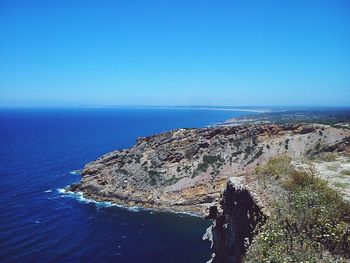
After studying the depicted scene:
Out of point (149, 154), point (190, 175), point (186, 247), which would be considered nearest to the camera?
point (186, 247)

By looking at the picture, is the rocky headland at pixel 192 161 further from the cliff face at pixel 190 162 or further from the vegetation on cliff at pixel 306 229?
the vegetation on cliff at pixel 306 229

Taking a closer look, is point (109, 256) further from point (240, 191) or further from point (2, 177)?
point (2, 177)

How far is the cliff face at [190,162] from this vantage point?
3081 inches

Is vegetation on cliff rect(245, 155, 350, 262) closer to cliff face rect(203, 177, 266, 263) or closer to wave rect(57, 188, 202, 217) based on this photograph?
cliff face rect(203, 177, 266, 263)

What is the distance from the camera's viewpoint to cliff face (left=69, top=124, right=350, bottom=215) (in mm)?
78250

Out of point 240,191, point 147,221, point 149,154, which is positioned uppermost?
point 240,191

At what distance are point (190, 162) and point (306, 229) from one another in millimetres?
72939

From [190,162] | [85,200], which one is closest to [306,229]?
[85,200]

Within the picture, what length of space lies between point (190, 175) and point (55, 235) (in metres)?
33.1

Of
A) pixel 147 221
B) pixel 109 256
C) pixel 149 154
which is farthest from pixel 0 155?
pixel 109 256

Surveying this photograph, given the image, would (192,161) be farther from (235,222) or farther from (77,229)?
(235,222)

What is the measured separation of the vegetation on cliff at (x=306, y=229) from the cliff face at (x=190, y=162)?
57.6 metres

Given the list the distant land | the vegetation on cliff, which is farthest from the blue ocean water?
the vegetation on cliff

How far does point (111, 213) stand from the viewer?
238ft
